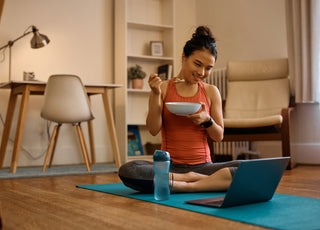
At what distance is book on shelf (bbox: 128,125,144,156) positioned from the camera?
14.5 ft

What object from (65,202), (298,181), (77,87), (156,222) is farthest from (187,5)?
(156,222)

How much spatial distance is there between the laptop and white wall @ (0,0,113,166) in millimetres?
2899

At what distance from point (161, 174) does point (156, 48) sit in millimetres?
3175

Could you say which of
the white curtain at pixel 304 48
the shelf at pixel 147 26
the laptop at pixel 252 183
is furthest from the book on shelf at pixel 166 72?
the laptop at pixel 252 183

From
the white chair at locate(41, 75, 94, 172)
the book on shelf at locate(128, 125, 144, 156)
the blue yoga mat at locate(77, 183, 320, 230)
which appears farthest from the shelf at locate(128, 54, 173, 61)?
the blue yoga mat at locate(77, 183, 320, 230)

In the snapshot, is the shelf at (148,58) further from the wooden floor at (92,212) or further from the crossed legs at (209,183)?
the crossed legs at (209,183)

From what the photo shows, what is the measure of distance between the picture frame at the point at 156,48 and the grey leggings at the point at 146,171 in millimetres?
2825

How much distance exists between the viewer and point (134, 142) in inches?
175

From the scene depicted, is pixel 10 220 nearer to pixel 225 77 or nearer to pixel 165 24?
pixel 225 77

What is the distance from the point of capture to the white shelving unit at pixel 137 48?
430 centimetres

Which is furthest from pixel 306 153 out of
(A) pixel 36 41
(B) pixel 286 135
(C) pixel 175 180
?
(A) pixel 36 41

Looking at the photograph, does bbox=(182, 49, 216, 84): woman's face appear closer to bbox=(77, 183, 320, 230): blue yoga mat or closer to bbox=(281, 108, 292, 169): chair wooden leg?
bbox=(77, 183, 320, 230): blue yoga mat

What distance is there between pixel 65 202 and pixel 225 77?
9.72 ft

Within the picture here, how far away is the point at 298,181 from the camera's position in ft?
7.87
